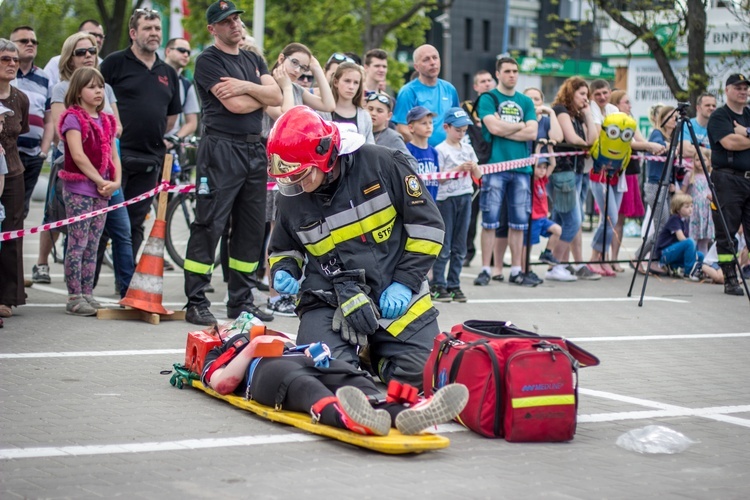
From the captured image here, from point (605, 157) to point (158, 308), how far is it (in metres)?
6.82

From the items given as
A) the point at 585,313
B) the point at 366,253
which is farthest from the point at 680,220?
the point at 366,253

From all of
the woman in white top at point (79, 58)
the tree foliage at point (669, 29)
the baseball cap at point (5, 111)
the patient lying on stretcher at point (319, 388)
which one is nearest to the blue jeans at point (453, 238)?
the woman in white top at point (79, 58)

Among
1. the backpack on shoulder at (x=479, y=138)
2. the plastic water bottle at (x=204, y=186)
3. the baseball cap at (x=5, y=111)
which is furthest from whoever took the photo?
the backpack on shoulder at (x=479, y=138)

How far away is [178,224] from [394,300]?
699cm

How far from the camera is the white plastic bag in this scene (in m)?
5.73

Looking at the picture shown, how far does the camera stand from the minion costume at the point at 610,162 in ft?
46.6

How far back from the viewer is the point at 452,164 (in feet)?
38.7

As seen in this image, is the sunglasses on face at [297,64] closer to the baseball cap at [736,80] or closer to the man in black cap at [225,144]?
the man in black cap at [225,144]

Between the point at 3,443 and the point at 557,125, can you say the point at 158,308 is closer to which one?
the point at 3,443

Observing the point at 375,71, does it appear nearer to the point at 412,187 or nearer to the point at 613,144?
the point at 613,144

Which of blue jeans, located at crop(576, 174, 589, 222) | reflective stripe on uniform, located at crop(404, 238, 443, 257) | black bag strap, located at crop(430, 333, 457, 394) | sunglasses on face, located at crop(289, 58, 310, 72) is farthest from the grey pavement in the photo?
blue jeans, located at crop(576, 174, 589, 222)

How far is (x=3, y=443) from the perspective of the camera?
17.9ft

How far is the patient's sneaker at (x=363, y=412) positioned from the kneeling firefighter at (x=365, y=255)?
130cm

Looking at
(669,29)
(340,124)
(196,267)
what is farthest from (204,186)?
(669,29)
